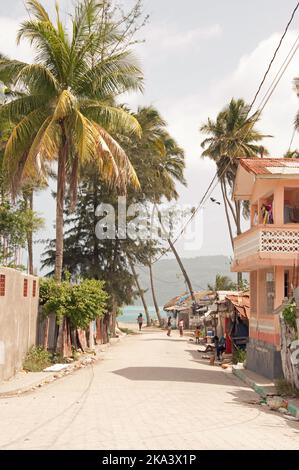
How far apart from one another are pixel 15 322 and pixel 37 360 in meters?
2.91

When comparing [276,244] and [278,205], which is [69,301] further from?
[278,205]

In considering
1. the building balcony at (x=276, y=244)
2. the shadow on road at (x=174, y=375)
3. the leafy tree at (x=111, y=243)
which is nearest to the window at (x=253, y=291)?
the shadow on road at (x=174, y=375)

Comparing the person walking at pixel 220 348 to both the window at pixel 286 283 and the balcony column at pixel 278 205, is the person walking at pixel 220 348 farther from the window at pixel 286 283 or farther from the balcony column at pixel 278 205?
the balcony column at pixel 278 205

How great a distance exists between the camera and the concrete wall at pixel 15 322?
1719cm

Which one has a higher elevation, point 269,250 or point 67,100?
point 67,100

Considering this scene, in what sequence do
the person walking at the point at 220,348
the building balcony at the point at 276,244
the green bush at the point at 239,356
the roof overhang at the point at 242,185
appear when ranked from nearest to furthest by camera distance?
the building balcony at the point at 276,244, the roof overhang at the point at 242,185, the green bush at the point at 239,356, the person walking at the point at 220,348

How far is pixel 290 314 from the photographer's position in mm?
15727

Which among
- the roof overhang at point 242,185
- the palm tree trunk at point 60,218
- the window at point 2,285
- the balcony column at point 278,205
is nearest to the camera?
the window at point 2,285

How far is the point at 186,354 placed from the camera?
30.6 m

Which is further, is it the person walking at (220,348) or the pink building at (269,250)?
the person walking at (220,348)

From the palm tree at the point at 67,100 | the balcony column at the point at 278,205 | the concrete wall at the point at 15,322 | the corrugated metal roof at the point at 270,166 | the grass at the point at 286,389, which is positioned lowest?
the grass at the point at 286,389

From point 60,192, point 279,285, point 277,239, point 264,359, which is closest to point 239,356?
point 264,359

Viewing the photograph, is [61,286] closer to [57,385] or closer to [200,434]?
[57,385]
